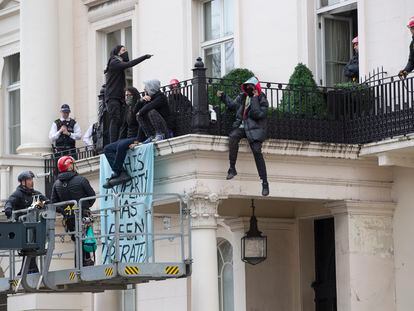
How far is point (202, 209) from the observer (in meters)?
26.2

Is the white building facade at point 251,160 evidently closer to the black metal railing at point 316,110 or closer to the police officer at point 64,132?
the black metal railing at point 316,110

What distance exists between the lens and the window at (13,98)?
3728cm

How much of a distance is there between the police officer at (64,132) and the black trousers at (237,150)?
7.18m

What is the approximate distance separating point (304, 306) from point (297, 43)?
463cm

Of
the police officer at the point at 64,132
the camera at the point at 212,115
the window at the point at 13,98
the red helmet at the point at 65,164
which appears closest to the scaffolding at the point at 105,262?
the red helmet at the point at 65,164

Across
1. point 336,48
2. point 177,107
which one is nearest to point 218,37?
point 336,48

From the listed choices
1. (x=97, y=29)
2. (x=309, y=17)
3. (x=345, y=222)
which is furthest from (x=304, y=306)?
(x=97, y=29)

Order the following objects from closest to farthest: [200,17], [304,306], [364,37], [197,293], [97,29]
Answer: [197,293] → [364,37] → [304,306] → [200,17] → [97,29]

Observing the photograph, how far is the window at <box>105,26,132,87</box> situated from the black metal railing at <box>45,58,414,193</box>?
6456 mm

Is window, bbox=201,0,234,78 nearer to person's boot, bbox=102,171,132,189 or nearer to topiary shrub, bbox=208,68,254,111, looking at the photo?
topiary shrub, bbox=208,68,254,111

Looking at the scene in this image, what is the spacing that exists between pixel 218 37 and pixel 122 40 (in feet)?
11.5

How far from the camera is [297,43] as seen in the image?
95.3 feet

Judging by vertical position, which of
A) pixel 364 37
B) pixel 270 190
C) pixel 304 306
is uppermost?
pixel 364 37

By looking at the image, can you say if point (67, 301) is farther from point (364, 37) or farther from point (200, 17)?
point (364, 37)
